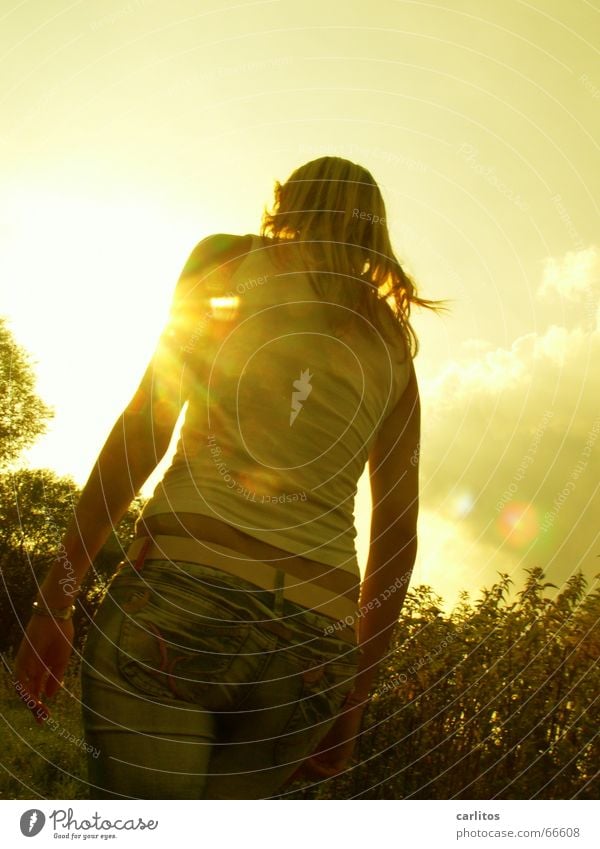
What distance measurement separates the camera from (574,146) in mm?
4594

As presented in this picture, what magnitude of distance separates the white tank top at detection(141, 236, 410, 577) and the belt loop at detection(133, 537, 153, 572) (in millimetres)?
72

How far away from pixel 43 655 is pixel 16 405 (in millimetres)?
14443

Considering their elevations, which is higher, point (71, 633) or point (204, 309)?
point (204, 309)

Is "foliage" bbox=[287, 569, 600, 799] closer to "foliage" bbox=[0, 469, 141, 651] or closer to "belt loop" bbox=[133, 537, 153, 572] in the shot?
"belt loop" bbox=[133, 537, 153, 572]

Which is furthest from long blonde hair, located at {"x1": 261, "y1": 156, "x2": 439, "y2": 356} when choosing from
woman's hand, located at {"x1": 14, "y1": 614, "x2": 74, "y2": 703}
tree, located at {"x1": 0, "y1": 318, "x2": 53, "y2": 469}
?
tree, located at {"x1": 0, "y1": 318, "x2": 53, "y2": 469}

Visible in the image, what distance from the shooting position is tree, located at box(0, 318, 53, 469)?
14523 mm

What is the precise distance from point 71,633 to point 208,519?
0.50m

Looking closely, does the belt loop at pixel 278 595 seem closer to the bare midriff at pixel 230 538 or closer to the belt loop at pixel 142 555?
the bare midriff at pixel 230 538

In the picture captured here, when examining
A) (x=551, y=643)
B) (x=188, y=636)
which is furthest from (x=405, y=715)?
(x=188, y=636)

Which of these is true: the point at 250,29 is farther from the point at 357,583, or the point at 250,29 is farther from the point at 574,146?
the point at 357,583

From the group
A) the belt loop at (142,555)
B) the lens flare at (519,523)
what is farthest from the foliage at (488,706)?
the belt loop at (142,555)

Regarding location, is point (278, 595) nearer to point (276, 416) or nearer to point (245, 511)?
point (245, 511)

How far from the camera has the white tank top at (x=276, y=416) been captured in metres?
1.65

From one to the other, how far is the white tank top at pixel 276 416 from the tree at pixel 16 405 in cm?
1340
